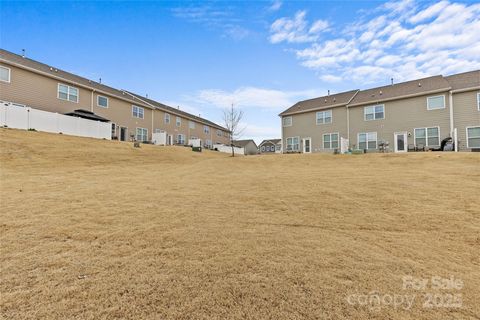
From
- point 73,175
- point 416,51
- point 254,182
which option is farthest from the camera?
point 416,51

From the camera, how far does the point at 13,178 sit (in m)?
7.48

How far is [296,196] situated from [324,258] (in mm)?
3054

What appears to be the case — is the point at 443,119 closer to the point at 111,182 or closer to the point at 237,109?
the point at 237,109

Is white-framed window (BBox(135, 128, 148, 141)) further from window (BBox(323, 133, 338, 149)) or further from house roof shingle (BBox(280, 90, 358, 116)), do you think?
window (BBox(323, 133, 338, 149))

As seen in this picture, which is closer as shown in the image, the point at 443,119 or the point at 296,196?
the point at 296,196

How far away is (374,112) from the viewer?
73.3 feet

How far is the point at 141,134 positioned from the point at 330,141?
2175 cm

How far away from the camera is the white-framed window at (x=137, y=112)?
2635cm

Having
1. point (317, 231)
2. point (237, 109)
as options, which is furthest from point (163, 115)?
point (317, 231)

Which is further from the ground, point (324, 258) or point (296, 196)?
point (296, 196)

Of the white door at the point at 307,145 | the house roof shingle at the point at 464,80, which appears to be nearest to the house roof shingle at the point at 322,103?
the white door at the point at 307,145

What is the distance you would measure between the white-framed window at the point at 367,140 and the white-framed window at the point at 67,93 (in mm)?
27464

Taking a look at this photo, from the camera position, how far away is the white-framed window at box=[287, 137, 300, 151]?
89.0ft

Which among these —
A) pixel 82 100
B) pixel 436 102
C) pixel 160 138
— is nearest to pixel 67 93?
pixel 82 100
